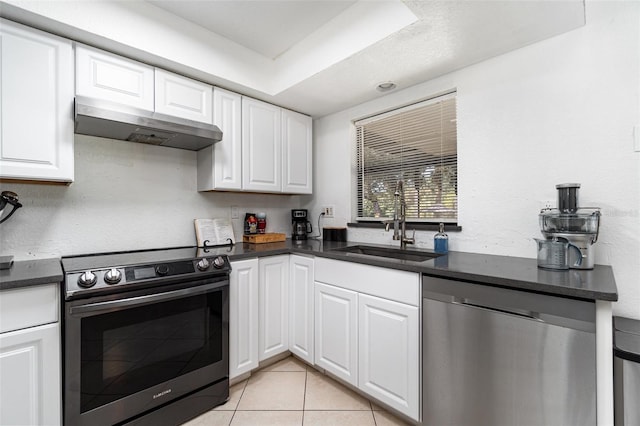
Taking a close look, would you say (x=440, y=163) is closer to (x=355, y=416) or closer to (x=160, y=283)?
(x=355, y=416)

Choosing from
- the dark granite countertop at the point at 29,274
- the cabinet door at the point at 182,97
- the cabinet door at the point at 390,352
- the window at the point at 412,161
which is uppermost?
the cabinet door at the point at 182,97

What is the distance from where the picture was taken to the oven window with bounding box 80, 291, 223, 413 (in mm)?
1380

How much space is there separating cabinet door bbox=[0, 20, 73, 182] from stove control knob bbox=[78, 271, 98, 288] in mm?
588

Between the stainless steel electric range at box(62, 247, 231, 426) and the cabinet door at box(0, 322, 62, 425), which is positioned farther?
the stainless steel electric range at box(62, 247, 231, 426)

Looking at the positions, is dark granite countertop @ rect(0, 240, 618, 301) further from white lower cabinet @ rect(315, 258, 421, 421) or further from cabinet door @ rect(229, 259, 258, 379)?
cabinet door @ rect(229, 259, 258, 379)

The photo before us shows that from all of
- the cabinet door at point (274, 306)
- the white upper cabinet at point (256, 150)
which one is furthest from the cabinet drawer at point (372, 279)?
the white upper cabinet at point (256, 150)

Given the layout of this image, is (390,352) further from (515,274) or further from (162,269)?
(162,269)

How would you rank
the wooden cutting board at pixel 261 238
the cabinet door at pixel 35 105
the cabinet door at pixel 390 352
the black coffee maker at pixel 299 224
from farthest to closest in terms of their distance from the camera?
the black coffee maker at pixel 299 224 < the wooden cutting board at pixel 261 238 < the cabinet door at pixel 390 352 < the cabinet door at pixel 35 105

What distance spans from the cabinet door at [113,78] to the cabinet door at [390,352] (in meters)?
1.86

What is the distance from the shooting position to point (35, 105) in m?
1.46

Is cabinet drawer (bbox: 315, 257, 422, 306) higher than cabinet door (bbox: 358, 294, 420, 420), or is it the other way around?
cabinet drawer (bbox: 315, 257, 422, 306)

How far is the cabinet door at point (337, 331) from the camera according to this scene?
1800mm

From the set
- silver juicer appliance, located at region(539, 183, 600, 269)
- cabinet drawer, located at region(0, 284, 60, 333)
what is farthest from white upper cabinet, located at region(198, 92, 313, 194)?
silver juicer appliance, located at region(539, 183, 600, 269)

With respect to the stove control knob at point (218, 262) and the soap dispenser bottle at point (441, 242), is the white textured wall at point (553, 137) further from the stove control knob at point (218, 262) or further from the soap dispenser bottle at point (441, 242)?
the stove control knob at point (218, 262)
